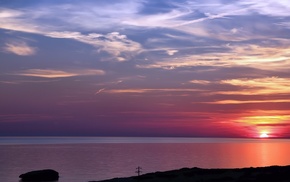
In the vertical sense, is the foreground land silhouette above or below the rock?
above

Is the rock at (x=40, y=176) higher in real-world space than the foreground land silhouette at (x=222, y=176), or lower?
lower

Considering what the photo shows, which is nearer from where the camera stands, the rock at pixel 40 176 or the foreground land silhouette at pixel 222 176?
the foreground land silhouette at pixel 222 176

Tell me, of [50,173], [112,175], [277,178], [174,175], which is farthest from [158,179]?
[112,175]

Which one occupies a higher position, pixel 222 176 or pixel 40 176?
pixel 222 176

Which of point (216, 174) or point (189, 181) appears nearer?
point (189, 181)

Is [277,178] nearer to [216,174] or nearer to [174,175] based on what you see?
[216,174]

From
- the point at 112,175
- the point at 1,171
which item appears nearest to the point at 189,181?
the point at 112,175

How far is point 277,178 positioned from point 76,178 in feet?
207

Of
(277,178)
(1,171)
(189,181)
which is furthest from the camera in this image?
(1,171)

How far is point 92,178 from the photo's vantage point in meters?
93.9

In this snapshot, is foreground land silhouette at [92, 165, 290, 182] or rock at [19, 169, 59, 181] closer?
foreground land silhouette at [92, 165, 290, 182]

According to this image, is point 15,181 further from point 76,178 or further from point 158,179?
point 158,179

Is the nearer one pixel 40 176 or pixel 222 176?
pixel 222 176

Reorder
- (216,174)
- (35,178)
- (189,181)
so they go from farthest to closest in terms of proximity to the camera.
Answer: (35,178) < (216,174) < (189,181)
